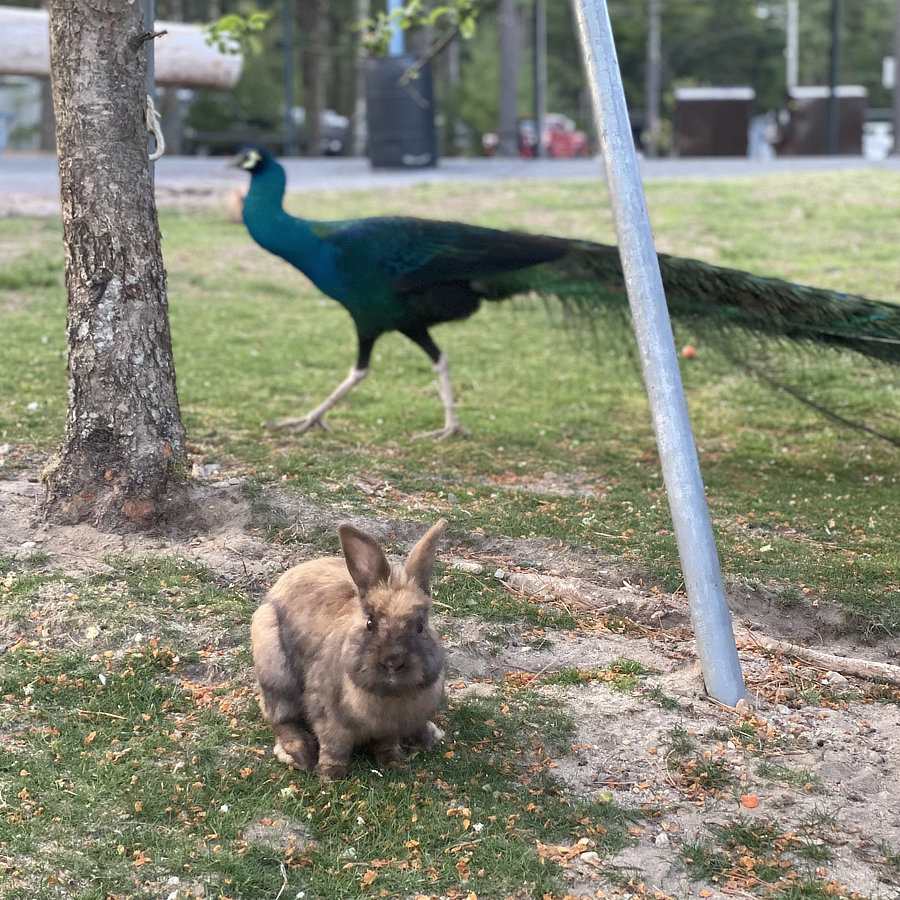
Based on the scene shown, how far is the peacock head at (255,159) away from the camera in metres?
7.89

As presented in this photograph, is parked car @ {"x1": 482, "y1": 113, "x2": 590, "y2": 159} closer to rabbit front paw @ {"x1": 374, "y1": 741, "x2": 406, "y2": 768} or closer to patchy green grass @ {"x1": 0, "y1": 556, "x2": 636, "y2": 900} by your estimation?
patchy green grass @ {"x1": 0, "y1": 556, "x2": 636, "y2": 900}

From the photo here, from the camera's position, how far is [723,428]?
8789mm

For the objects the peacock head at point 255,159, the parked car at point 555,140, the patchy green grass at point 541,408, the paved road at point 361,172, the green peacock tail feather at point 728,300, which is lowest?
the patchy green grass at point 541,408

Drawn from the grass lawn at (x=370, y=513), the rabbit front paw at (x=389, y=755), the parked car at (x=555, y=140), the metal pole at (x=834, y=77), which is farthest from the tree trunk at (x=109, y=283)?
the parked car at (x=555, y=140)

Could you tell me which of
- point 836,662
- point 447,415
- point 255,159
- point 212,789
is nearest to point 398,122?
point 255,159

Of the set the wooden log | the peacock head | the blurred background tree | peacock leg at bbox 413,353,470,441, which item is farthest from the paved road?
peacock leg at bbox 413,353,470,441

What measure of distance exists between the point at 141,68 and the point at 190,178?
14.3 m

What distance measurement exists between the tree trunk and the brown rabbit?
5.41 ft

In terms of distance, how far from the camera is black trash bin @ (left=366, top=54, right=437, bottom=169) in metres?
21.0

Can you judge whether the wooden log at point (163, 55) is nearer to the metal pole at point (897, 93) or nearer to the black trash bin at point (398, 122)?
the black trash bin at point (398, 122)

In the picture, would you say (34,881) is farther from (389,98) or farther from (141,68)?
(389,98)

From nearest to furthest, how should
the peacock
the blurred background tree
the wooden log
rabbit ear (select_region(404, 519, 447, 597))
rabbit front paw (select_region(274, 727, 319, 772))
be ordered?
rabbit ear (select_region(404, 519, 447, 597))
rabbit front paw (select_region(274, 727, 319, 772))
the peacock
the wooden log
the blurred background tree

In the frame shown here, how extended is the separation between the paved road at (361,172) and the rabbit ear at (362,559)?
1326 cm

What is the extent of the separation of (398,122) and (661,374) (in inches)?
708
